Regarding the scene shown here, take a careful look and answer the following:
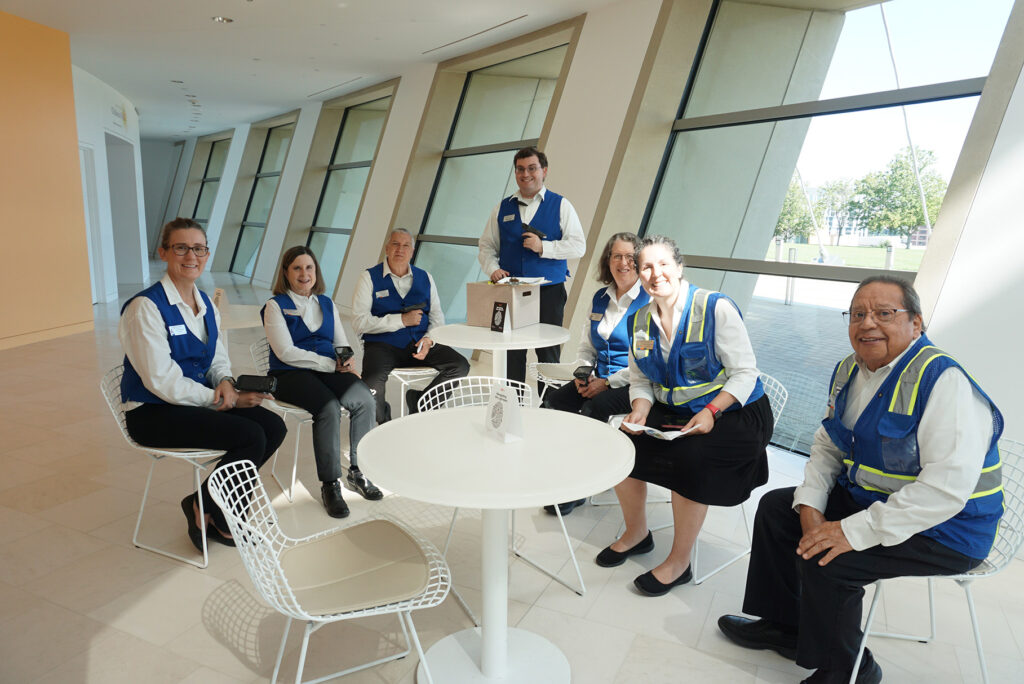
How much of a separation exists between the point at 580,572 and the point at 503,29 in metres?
5.78

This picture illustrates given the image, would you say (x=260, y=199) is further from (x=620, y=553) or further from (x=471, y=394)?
(x=620, y=553)

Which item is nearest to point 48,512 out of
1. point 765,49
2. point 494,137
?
point 765,49

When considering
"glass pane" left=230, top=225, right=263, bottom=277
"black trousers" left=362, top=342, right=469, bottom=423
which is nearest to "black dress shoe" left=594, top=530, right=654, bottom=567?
"black trousers" left=362, top=342, right=469, bottom=423

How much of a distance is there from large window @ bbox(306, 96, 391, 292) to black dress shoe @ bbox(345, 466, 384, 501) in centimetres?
757

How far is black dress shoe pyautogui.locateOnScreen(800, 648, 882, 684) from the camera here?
187 centimetres

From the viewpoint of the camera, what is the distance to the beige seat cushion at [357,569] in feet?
5.42

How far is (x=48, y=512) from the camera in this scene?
3021 mm

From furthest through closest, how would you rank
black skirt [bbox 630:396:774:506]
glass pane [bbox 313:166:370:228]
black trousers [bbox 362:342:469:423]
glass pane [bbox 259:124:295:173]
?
1. glass pane [bbox 259:124:295:173]
2. glass pane [bbox 313:166:370:228]
3. black trousers [bbox 362:342:469:423]
4. black skirt [bbox 630:396:774:506]

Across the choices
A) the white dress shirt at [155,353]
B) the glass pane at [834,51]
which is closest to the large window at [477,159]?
the glass pane at [834,51]

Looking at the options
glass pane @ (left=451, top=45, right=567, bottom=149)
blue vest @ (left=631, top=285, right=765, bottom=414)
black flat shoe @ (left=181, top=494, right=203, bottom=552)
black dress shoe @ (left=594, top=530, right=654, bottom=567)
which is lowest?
black flat shoe @ (left=181, top=494, right=203, bottom=552)

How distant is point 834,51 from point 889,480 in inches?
139

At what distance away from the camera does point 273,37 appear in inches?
285

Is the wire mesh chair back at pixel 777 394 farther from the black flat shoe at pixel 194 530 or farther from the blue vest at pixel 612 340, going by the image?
the black flat shoe at pixel 194 530

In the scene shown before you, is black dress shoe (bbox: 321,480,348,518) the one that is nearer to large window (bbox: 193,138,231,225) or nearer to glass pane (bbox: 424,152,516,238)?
glass pane (bbox: 424,152,516,238)
